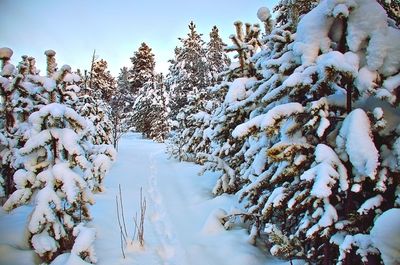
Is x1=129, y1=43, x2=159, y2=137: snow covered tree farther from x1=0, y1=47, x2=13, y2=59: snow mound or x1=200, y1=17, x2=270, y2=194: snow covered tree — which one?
x1=0, y1=47, x2=13, y2=59: snow mound

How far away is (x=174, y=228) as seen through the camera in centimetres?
695

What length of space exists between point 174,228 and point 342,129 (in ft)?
14.7

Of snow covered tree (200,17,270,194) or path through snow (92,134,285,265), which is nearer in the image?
path through snow (92,134,285,265)

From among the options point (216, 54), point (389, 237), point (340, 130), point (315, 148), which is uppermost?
point (216, 54)

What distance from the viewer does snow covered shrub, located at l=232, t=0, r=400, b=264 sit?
360 cm

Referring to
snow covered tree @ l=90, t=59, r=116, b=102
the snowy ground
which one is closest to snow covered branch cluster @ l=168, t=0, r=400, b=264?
the snowy ground

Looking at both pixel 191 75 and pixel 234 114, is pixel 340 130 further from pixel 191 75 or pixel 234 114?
pixel 191 75

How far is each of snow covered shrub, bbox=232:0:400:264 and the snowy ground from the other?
5.24 feet

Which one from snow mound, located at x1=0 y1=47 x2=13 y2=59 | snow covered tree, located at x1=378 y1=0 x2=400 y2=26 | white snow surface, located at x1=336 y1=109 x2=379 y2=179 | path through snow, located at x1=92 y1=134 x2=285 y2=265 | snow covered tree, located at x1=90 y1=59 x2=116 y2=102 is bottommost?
path through snow, located at x1=92 y1=134 x2=285 y2=265

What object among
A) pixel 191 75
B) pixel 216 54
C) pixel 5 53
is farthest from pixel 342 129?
pixel 216 54

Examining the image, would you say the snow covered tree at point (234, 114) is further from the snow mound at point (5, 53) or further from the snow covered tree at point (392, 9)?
the snow mound at point (5, 53)

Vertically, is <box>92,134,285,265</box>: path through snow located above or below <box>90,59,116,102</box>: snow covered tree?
below

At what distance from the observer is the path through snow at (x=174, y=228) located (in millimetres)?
5363

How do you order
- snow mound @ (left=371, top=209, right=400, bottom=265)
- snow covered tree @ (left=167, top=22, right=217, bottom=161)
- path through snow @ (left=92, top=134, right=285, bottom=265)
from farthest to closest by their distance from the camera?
snow covered tree @ (left=167, top=22, right=217, bottom=161) < path through snow @ (left=92, top=134, right=285, bottom=265) < snow mound @ (left=371, top=209, right=400, bottom=265)
